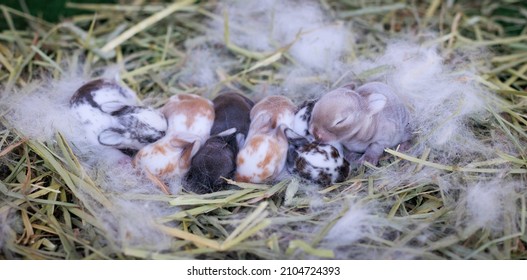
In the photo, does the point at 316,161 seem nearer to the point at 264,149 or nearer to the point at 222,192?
the point at 264,149

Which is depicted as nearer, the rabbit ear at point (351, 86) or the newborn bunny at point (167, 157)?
the newborn bunny at point (167, 157)

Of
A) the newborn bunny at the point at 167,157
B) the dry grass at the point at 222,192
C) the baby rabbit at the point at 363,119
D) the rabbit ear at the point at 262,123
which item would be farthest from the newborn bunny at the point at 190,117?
the baby rabbit at the point at 363,119

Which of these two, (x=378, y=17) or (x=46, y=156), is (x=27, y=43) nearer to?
(x=46, y=156)

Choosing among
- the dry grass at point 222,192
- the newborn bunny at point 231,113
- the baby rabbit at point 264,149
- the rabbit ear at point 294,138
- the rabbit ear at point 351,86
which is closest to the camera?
the dry grass at point 222,192

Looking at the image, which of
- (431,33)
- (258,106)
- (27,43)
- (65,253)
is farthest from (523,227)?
(27,43)

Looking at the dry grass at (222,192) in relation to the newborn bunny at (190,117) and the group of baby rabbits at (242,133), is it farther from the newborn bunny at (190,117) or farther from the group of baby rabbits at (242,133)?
the newborn bunny at (190,117)

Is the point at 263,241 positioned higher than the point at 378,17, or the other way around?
the point at 378,17
